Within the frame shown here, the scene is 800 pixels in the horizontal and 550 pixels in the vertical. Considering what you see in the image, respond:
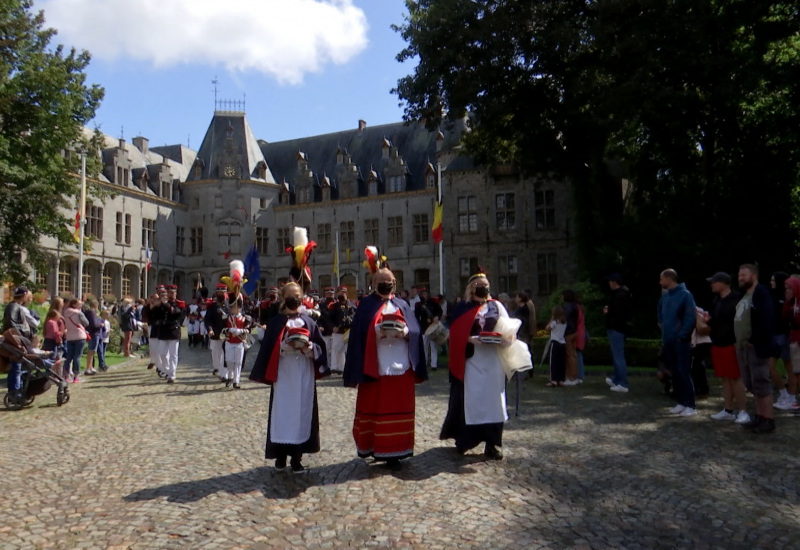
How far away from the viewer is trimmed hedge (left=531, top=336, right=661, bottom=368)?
15633 mm

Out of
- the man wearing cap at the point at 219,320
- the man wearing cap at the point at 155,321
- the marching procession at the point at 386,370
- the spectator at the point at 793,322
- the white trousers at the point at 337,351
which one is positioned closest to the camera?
the marching procession at the point at 386,370

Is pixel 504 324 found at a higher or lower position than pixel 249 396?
higher

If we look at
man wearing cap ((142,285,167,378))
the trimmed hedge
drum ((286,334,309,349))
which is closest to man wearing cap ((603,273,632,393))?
the trimmed hedge

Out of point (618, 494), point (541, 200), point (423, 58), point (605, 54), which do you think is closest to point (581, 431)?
point (618, 494)

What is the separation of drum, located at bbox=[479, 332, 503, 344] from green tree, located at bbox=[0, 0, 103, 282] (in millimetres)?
17952

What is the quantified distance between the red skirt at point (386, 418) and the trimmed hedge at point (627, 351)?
33.9ft

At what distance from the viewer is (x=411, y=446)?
629 cm

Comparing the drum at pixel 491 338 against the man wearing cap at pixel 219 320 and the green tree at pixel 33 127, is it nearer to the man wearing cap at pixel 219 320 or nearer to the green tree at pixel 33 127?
the man wearing cap at pixel 219 320

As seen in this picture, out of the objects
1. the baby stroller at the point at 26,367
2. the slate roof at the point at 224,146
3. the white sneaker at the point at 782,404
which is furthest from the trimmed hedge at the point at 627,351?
the slate roof at the point at 224,146

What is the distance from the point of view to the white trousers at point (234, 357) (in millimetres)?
12523

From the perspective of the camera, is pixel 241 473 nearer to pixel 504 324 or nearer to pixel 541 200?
pixel 504 324

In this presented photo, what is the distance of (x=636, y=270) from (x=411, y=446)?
631 inches

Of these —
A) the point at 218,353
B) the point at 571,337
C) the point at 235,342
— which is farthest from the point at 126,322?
the point at 571,337

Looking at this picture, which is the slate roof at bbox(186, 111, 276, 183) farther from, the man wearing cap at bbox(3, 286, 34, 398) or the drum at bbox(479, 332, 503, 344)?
the drum at bbox(479, 332, 503, 344)
